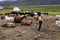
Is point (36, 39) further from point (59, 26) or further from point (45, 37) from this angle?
point (59, 26)

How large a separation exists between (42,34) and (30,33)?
2.60 ft

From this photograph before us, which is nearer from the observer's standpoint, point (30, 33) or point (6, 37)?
point (6, 37)

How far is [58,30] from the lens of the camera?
14.7m

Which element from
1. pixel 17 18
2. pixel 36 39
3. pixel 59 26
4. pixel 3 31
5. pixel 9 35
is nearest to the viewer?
pixel 36 39

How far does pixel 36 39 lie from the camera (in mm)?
12039

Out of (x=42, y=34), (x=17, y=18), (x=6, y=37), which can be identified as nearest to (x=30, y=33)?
(x=42, y=34)

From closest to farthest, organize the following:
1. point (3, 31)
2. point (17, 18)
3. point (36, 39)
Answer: point (36, 39), point (3, 31), point (17, 18)

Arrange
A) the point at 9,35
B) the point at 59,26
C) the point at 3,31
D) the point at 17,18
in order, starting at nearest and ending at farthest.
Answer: the point at 9,35 < the point at 3,31 < the point at 59,26 < the point at 17,18

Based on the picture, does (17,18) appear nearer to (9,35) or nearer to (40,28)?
(40,28)

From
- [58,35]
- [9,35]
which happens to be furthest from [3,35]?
[58,35]

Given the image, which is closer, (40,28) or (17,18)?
(40,28)

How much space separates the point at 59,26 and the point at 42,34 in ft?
10.1

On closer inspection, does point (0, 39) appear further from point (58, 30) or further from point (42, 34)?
point (58, 30)

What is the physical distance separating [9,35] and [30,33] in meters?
1.37
